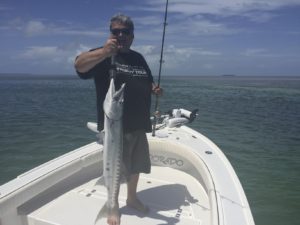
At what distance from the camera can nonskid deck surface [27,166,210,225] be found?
4.02 m

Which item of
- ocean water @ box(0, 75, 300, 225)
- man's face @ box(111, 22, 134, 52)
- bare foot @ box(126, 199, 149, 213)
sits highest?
man's face @ box(111, 22, 134, 52)

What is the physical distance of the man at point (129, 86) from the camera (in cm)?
325

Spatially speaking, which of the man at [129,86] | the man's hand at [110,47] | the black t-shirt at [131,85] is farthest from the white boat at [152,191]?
the man's hand at [110,47]

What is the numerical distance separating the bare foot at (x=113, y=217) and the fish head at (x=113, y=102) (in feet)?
3.64

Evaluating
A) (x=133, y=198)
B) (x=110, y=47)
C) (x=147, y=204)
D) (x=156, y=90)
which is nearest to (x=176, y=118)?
(x=147, y=204)

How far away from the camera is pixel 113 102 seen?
294 centimetres

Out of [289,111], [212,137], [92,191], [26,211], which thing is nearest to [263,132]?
[212,137]

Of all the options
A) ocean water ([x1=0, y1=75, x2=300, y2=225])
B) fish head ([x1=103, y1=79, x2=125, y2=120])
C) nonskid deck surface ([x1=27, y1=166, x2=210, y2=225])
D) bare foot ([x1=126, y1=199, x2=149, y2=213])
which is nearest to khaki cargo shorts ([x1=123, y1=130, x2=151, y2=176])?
bare foot ([x1=126, y1=199, x2=149, y2=213])

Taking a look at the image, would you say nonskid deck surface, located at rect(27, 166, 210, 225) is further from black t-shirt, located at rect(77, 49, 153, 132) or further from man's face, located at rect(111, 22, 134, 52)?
man's face, located at rect(111, 22, 134, 52)

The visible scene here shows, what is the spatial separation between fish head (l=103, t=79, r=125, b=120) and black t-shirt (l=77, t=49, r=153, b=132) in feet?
1.71

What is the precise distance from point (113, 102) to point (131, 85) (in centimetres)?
71

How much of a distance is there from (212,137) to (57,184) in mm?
11579

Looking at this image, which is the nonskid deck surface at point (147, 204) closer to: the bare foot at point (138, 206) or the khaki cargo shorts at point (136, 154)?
the bare foot at point (138, 206)

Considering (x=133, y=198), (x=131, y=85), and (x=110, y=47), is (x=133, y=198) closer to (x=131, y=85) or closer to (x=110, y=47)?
(x=131, y=85)
